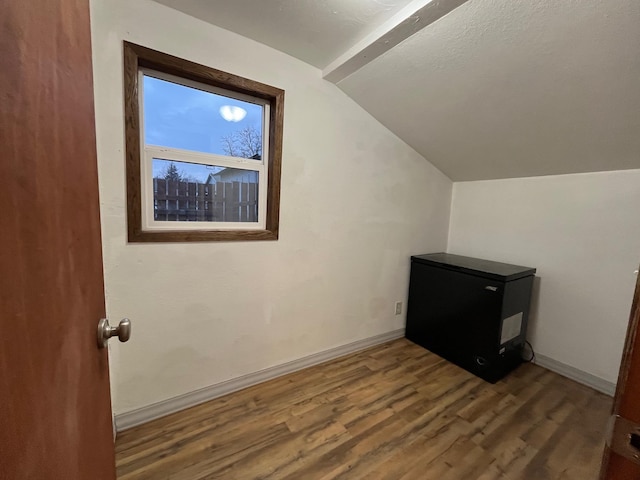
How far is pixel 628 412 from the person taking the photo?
1.29 feet

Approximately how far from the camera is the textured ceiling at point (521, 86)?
120 cm

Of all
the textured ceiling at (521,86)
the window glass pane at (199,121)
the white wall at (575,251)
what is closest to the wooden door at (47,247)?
the window glass pane at (199,121)

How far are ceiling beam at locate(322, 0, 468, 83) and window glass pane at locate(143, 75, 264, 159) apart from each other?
1.96 feet

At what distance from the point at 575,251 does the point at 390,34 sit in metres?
2.08

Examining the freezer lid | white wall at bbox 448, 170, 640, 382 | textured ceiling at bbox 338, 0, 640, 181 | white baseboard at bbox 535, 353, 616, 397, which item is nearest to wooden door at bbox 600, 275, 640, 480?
textured ceiling at bbox 338, 0, 640, 181

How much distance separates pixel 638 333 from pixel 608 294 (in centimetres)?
226

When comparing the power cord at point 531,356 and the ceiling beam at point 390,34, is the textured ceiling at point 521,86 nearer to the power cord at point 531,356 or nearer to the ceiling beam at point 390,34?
the ceiling beam at point 390,34

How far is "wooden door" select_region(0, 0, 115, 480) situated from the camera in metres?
0.33

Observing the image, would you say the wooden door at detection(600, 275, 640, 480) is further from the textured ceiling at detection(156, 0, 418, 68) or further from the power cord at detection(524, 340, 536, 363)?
the power cord at detection(524, 340, 536, 363)

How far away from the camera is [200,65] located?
57.6 inches

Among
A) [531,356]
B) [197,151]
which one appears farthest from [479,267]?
[197,151]

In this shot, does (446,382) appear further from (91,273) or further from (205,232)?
(91,273)

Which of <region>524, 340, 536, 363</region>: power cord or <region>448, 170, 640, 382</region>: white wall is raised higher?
<region>448, 170, 640, 382</region>: white wall

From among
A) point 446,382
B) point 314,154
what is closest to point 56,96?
point 314,154
